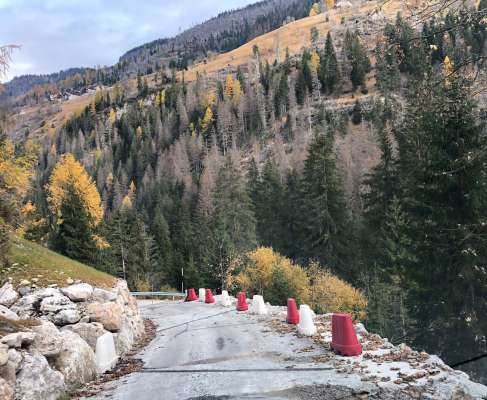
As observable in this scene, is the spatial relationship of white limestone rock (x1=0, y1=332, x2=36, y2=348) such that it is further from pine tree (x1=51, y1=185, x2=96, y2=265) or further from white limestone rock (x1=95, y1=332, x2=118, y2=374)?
pine tree (x1=51, y1=185, x2=96, y2=265)

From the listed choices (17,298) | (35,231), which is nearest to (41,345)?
(17,298)

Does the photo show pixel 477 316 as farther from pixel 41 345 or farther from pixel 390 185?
pixel 390 185

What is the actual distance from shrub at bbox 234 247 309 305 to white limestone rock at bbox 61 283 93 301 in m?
26.2

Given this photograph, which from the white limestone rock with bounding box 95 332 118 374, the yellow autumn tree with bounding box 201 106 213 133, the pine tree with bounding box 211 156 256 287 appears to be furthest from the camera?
the yellow autumn tree with bounding box 201 106 213 133

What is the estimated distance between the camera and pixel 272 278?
39.6 m

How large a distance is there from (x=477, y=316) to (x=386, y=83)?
340 feet

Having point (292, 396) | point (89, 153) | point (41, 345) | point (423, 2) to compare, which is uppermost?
point (89, 153)

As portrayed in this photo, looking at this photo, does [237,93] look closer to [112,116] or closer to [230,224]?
[112,116]

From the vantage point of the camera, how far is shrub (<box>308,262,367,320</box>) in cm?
3644

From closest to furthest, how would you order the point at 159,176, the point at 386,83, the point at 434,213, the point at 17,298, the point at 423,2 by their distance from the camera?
the point at 423,2 < the point at 17,298 < the point at 434,213 < the point at 386,83 < the point at 159,176

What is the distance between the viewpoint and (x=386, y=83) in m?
113

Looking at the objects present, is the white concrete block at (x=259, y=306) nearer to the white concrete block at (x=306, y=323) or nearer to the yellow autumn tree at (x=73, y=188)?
the white concrete block at (x=306, y=323)

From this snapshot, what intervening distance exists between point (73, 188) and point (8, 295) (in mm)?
32733

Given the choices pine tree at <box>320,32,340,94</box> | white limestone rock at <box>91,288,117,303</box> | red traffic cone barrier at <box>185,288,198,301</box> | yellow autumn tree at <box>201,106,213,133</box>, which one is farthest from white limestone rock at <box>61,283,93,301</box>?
yellow autumn tree at <box>201,106,213,133</box>
